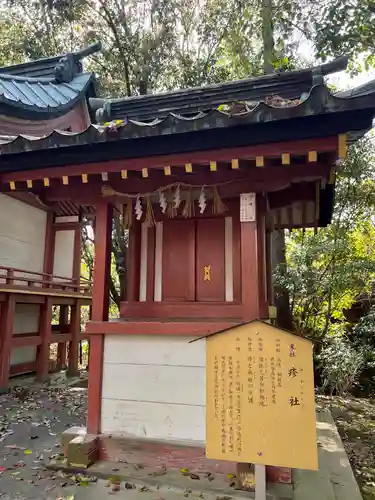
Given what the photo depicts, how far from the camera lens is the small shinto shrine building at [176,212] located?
343cm

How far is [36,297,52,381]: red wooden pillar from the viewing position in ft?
32.0

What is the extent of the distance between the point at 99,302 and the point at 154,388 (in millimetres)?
1159

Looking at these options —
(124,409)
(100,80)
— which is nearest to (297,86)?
(124,409)

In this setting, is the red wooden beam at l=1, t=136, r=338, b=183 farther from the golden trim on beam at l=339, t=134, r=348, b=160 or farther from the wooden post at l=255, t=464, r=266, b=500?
the wooden post at l=255, t=464, r=266, b=500

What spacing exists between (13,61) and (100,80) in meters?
4.43

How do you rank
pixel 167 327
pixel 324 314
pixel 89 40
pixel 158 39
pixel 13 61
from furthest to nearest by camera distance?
pixel 13 61
pixel 89 40
pixel 158 39
pixel 324 314
pixel 167 327

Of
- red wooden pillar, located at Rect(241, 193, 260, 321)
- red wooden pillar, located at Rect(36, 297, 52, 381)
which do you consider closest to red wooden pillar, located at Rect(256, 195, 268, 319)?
red wooden pillar, located at Rect(241, 193, 260, 321)

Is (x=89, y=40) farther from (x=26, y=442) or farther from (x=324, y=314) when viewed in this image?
(x=26, y=442)

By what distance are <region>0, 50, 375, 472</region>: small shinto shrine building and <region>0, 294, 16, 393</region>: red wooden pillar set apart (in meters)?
4.89

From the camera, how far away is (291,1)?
30.1 feet

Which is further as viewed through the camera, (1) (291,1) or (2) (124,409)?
(1) (291,1)

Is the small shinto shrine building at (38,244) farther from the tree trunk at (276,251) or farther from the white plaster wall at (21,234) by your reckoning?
the tree trunk at (276,251)

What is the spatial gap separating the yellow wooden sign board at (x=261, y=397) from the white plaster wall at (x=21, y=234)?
24.8ft

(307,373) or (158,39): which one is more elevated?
(158,39)
